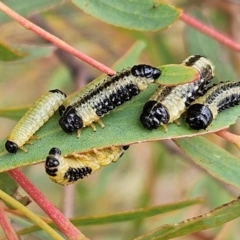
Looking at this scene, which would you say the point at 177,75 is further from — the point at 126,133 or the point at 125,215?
the point at 125,215

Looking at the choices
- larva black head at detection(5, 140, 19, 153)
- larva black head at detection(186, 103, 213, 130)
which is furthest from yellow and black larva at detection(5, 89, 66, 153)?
larva black head at detection(186, 103, 213, 130)

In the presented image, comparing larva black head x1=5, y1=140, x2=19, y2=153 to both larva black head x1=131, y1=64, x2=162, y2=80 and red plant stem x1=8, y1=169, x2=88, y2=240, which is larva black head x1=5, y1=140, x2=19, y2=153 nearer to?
red plant stem x1=8, y1=169, x2=88, y2=240

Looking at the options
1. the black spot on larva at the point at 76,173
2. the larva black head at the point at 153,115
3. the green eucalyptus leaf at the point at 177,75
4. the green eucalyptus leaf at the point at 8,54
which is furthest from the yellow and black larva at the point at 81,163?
the green eucalyptus leaf at the point at 8,54

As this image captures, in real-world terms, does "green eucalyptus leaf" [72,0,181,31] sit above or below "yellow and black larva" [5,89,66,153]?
above

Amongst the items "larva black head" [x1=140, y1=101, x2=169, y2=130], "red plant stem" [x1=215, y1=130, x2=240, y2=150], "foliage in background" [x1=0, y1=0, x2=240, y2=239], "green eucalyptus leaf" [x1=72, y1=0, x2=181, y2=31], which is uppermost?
"green eucalyptus leaf" [x1=72, y1=0, x2=181, y2=31]

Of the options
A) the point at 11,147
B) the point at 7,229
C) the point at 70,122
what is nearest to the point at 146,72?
the point at 70,122

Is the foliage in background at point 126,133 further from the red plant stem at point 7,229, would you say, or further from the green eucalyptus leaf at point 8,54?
the red plant stem at point 7,229
